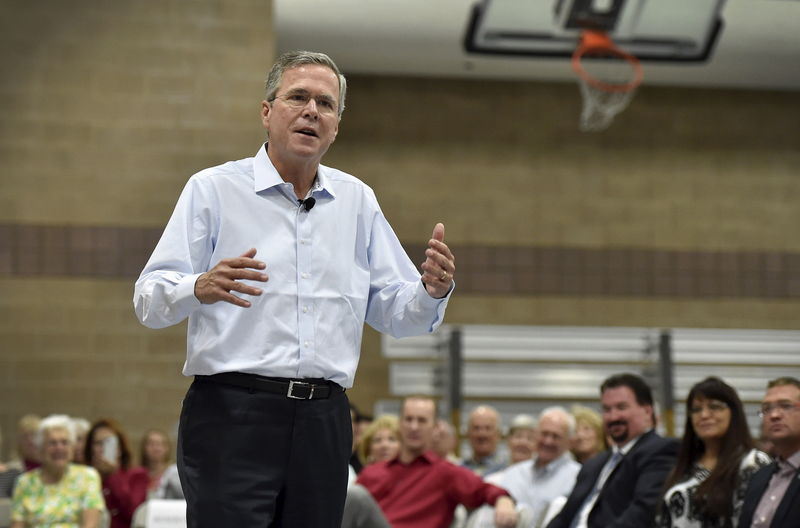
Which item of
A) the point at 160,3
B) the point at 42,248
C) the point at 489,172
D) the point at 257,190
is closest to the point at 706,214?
the point at 489,172

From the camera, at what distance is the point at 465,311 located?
11.8 metres

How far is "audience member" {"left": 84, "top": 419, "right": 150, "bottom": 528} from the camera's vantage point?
7.69m

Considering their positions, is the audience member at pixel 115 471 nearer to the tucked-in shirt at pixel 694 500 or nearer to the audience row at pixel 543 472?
the audience row at pixel 543 472

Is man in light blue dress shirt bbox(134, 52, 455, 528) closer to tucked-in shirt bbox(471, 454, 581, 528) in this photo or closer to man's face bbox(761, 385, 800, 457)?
man's face bbox(761, 385, 800, 457)

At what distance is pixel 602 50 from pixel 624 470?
5.73 meters

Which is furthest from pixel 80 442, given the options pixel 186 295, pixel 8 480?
pixel 186 295

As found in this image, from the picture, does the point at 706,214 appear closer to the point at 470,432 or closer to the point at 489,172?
the point at 489,172

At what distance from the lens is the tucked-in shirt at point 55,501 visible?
6.59 meters

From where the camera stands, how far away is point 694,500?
4473 mm

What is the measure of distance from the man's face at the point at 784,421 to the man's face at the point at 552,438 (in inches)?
96.8

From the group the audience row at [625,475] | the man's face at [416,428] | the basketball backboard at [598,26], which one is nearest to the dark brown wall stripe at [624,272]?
the basketball backboard at [598,26]

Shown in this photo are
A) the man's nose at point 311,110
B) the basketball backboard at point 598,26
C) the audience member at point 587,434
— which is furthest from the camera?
the basketball backboard at point 598,26

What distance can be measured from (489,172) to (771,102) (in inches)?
135

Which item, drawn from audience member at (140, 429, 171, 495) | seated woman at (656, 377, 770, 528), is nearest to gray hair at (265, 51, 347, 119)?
seated woman at (656, 377, 770, 528)
